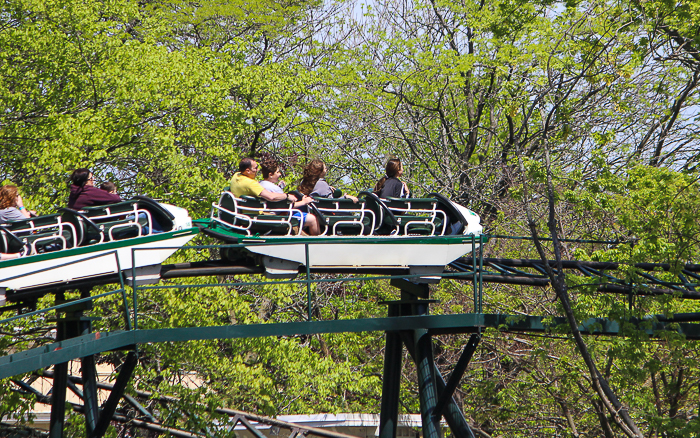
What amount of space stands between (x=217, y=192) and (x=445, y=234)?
6909mm

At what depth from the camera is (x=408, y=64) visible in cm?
1817

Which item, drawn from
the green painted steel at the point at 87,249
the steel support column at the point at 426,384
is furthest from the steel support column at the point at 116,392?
the steel support column at the point at 426,384

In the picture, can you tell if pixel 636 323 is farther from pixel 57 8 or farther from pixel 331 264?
pixel 57 8

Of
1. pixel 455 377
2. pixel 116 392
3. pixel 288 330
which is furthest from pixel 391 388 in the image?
pixel 116 392

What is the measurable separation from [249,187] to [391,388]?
2.89 m

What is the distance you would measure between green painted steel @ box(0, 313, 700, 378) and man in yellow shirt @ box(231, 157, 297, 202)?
1.48 meters

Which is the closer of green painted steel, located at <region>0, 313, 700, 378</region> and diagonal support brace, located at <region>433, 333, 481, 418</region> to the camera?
green painted steel, located at <region>0, 313, 700, 378</region>

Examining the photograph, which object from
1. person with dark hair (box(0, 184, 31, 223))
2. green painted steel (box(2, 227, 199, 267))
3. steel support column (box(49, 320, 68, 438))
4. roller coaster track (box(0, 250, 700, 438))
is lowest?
steel support column (box(49, 320, 68, 438))

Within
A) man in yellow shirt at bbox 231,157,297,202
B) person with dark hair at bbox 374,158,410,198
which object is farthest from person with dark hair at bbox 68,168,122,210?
person with dark hair at bbox 374,158,410,198

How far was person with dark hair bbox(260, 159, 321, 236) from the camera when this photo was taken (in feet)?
26.1

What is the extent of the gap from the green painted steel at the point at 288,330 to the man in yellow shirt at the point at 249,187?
1.48 m

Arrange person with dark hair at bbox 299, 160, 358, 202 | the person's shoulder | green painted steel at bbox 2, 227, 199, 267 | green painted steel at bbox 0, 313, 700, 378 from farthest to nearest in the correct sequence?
person with dark hair at bbox 299, 160, 358, 202, the person's shoulder, green painted steel at bbox 2, 227, 199, 267, green painted steel at bbox 0, 313, 700, 378

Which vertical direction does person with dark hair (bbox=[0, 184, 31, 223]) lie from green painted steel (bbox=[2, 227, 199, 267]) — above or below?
above

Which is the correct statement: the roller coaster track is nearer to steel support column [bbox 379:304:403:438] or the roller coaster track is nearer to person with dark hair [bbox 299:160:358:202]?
steel support column [bbox 379:304:403:438]
